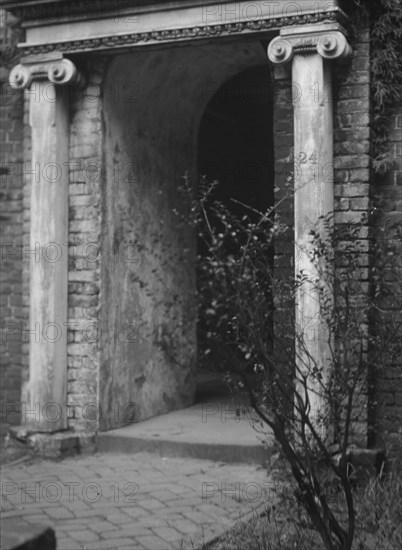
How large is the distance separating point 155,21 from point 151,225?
6.02 feet

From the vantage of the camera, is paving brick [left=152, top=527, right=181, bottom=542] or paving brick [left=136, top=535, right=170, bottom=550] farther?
paving brick [left=152, top=527, right=181, bottom=542]

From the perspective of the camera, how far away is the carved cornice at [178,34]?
239 inches

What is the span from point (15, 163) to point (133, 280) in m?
1.44

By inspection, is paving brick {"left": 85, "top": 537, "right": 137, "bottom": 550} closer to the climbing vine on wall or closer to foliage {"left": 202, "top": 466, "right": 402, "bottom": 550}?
foliage {"left": 202, "top": 466, "right": 402, "bottom": 550}

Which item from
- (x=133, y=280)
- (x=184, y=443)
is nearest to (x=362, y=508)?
(x=184, y=443)

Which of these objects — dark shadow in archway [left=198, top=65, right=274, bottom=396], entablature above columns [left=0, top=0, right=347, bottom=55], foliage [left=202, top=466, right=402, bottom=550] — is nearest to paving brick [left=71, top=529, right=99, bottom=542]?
foliage [left=202, top=466, right=402, bottom=550]

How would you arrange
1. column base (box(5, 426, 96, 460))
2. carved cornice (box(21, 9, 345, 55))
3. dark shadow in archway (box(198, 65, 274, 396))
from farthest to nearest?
dark shadow in archway (box(198, 65, 274, 396))
column base (box(5, 426, 96, 460))
carved cornice (box(21, 9, 345, 55))

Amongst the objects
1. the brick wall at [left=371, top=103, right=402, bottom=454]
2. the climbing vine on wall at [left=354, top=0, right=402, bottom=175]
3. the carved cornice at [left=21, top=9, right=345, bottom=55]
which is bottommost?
the brick wall at [left=371, top=103, right=402, bottom=454]

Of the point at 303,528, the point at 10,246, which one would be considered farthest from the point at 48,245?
the point at 303,528

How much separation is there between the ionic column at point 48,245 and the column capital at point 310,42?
1.69 meters

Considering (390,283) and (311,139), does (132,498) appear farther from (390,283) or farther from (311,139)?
(311,139)

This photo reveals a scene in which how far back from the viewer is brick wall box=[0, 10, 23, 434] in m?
7.65

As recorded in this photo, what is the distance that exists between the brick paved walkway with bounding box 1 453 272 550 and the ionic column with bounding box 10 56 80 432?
0.52 meters

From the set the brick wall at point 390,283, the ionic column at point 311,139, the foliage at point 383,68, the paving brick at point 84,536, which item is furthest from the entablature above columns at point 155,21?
the paving brick at point 84,536
